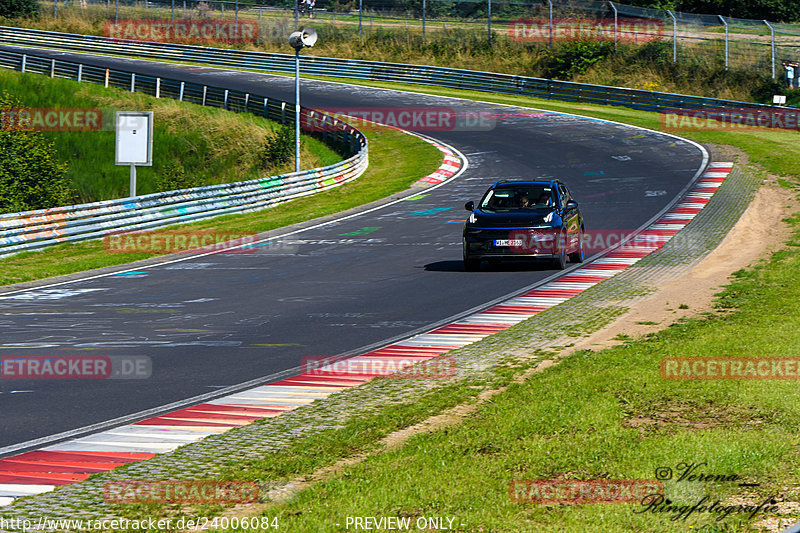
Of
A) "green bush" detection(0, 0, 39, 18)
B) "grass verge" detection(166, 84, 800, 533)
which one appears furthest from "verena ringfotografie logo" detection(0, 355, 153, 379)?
"green bush" detection(0, 0, 39, 18)

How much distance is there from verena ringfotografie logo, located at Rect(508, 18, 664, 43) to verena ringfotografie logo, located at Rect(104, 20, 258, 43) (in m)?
20.3

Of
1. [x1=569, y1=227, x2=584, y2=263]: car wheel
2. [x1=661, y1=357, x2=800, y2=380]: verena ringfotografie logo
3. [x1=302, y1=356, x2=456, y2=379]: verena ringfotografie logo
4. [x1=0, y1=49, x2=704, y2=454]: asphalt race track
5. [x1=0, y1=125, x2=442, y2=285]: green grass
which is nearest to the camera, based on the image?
[x1=661, y1=357, x2=800, y2=380]: verena ringfotografie logo

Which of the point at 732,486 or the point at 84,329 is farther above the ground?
the point at 732,486

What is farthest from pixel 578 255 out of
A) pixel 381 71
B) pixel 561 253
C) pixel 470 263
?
pixel 381 71

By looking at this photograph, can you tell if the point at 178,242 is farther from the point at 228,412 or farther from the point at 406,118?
the point at 406,118

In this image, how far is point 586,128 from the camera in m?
43.9

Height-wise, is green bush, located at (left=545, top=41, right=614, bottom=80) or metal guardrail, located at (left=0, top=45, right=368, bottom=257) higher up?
green bush, located at (left=545, top=41, right=614, bottom=80)

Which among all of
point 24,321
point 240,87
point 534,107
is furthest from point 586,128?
point 24,321

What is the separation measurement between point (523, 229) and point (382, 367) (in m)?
8.16

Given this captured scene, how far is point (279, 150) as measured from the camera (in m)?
42.1

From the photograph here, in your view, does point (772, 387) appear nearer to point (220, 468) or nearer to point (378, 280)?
point (220, 468)

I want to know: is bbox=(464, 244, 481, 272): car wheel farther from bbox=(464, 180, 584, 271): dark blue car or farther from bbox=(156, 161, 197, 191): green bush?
bbox=(156, 161, 197, 191): green bush

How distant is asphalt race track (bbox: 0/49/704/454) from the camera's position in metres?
9.84

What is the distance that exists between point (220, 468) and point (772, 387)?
16.5ft
